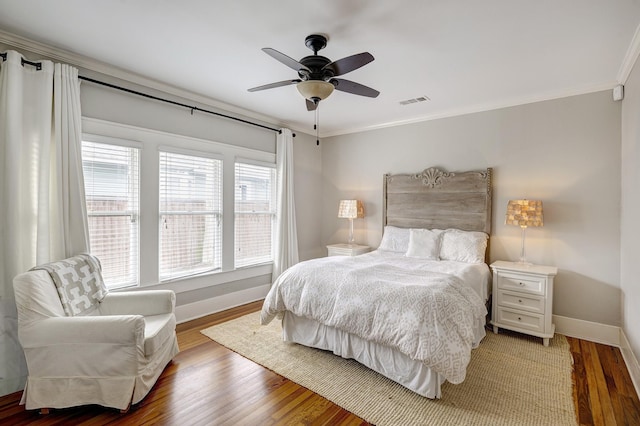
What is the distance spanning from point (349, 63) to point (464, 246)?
261cm

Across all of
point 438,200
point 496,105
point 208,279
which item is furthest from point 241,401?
point 496,105

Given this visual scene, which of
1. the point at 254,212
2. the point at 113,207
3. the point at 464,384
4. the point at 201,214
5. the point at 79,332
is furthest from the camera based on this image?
the point at 254,212

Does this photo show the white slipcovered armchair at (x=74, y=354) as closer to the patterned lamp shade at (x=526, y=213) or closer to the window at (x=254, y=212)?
the window at (x=254, y=212)

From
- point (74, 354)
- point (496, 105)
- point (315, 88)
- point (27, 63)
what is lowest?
point (74, 354)

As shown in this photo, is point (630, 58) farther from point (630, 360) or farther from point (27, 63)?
point (27, 63)

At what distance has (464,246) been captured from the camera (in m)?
3.67

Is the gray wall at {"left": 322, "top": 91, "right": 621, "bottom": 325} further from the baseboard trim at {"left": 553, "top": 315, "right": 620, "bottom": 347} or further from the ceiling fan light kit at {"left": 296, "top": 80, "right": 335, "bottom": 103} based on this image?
the ceiling fan light kit at {"left": 296, "top": 80, "right": 335, "bottom": 103}

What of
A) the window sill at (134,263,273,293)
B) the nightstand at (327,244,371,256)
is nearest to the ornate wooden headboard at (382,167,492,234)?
the nightstand at (327,244,371,256)

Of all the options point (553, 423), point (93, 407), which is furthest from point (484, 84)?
point (93, 407)

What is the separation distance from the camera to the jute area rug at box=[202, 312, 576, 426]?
6.66ft

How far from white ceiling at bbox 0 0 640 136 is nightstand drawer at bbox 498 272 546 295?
2032mm

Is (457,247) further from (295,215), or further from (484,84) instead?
(295,215)

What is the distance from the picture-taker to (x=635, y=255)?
2.48 meters

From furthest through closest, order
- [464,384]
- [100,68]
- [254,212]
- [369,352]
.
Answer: [254,212] < [100,68] < [369,352] < [464,384]
